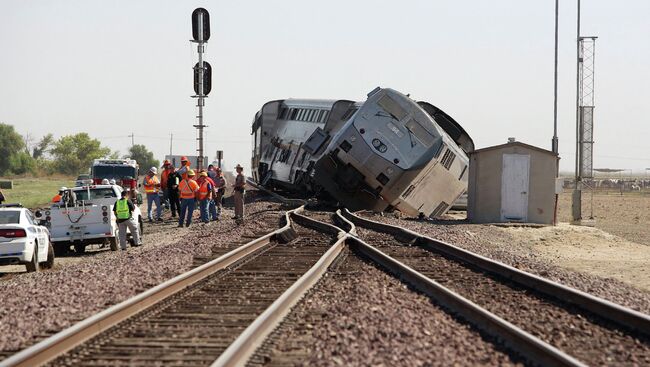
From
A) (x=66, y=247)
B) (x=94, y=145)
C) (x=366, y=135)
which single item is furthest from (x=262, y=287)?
Answer: (x=94, y=145)

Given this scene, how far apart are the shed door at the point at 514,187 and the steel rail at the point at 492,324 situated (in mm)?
15377

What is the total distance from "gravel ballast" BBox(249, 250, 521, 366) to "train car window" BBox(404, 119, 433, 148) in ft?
55.1

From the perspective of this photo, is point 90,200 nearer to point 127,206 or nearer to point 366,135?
point 127,206

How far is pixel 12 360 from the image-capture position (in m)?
6.93

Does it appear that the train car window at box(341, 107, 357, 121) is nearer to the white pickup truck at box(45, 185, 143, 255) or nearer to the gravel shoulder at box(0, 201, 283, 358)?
the gravel shoulder at box(0, 201, 283, 358)

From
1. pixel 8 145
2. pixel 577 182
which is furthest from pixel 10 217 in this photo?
pixel 8 145

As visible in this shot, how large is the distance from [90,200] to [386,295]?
40.5 ft

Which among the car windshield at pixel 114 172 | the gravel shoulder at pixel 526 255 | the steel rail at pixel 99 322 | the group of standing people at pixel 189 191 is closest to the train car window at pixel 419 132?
the gravel shoulder at pixel 526 255

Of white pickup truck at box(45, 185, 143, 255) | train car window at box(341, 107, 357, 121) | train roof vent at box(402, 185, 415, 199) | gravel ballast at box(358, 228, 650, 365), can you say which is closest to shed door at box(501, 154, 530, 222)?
train roof vent at box(402, 185, 415, 199)

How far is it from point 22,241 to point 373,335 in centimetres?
989

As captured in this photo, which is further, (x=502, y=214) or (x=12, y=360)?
(x=502, y=214)

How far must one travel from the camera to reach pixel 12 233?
16672mm

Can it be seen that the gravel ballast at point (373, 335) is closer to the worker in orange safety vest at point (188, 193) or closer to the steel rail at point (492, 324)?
the steel rail at point (492, 324)

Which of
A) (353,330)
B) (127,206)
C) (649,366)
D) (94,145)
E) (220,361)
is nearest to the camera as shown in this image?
(220,361)
